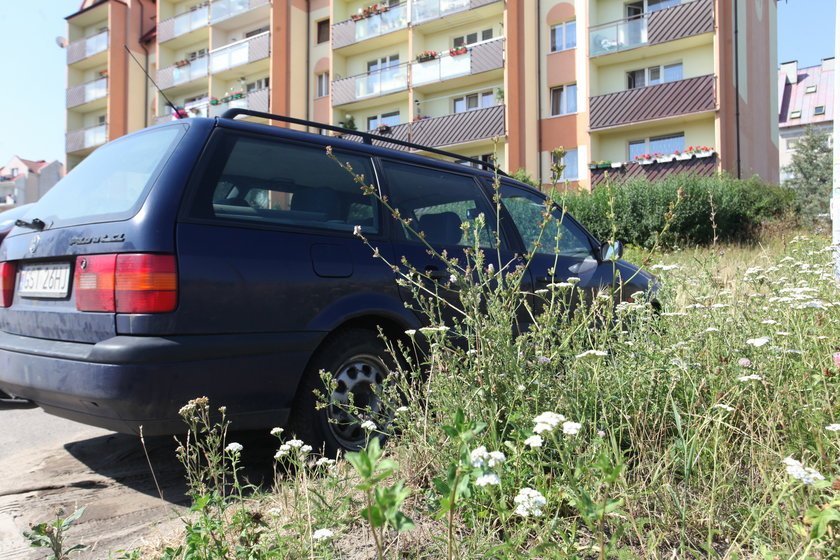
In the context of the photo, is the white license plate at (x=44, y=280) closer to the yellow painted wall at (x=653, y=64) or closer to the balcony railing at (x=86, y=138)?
the yellow painted wall at (x=653, y=64)

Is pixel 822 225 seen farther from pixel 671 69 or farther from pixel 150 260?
pixel 150 260

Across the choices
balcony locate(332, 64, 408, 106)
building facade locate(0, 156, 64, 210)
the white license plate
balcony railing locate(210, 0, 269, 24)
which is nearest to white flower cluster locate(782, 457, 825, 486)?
the white license plate

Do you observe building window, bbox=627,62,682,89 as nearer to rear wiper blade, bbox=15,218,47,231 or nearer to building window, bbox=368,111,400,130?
building window, bbox=368,111,400,130

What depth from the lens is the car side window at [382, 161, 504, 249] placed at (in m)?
3.69

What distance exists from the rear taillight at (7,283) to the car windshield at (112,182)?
0.33m

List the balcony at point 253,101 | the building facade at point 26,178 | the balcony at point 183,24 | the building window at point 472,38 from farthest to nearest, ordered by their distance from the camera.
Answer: the building facade at point 26,178 < the balcony at point 183,24 < the balcony at point 253,101 < the building window at point 472,38

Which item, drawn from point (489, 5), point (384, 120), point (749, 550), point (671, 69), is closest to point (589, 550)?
point (749, 550)

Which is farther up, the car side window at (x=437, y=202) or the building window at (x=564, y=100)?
the building window at (x=564, y=100)

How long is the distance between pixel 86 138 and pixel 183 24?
1037 centimetres

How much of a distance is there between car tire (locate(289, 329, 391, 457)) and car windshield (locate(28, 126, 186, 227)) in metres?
1.13

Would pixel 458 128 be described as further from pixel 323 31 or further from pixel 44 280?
pixel 44 280

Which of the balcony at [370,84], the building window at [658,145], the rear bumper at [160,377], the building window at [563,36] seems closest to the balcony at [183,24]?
the balcony at [370,84]

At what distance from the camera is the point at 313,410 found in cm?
296

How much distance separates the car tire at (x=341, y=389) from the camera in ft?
9.66
